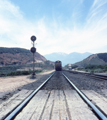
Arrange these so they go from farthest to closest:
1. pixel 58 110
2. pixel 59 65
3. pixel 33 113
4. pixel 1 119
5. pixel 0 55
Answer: pixel 0 55 → pixel 59 65 → pixel 58 110 → pixel 33 113 → pixel 1 119

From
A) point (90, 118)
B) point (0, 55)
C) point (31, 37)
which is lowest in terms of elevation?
point (90, 118)

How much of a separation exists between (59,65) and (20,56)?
52.7 metres

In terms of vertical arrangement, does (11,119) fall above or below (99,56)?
below

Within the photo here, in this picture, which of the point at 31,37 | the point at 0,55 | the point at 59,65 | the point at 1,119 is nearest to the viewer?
the point at 1,119

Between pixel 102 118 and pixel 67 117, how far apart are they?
2.30 feet

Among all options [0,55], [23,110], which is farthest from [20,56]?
[23,110]

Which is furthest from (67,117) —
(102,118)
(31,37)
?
(31,37)

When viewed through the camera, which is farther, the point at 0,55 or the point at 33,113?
the point at 0,55

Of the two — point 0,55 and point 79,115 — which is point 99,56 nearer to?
point 0,55

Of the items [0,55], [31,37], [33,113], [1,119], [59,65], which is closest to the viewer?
[1,119]

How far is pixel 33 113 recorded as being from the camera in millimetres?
2355

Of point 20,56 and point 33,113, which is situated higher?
point 20,56

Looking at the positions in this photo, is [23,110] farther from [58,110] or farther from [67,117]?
[67,117]

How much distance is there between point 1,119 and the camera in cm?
210
